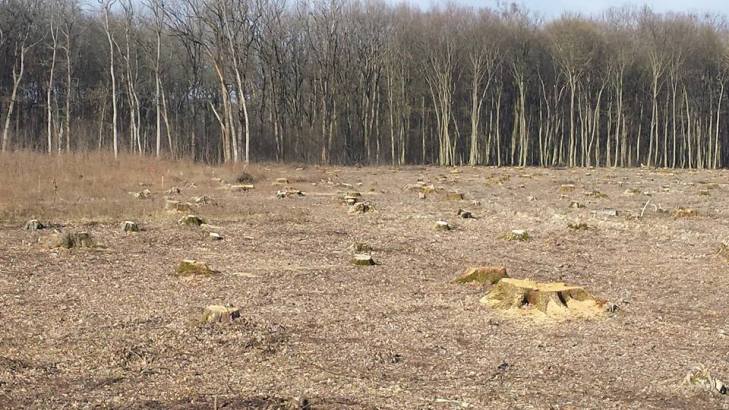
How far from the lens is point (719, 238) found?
34.3ft

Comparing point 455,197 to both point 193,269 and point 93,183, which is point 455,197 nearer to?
point 93,183

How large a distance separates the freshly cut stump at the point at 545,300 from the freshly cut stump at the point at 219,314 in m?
2.18

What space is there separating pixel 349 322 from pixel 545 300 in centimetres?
164

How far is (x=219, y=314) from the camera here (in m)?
5.61

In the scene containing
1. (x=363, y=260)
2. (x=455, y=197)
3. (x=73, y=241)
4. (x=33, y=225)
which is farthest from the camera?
(x=455, y=197)

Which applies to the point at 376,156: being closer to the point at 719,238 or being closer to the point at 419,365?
the point at 719,238

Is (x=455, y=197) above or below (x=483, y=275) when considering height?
above

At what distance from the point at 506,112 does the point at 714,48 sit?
13.9 metres

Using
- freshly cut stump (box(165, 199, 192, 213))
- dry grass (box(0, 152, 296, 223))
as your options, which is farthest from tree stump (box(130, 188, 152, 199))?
freshly cut stump (box(165, 199, 192, 213))

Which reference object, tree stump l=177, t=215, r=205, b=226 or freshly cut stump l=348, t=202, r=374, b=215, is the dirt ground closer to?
tree stump l=177, t=215, r=205, b=226

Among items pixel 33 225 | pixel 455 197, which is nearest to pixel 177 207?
pixel 33 225

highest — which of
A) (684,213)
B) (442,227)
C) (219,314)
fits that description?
(684,213)

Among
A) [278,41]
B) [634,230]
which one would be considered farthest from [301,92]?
[634,230]

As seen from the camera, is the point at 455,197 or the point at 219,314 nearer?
the point at 219,314
